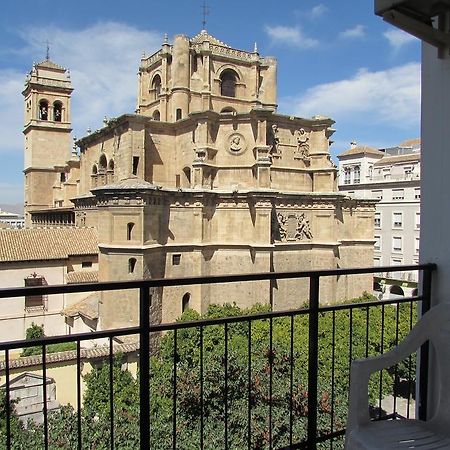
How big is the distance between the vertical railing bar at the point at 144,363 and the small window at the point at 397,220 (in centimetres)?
3799

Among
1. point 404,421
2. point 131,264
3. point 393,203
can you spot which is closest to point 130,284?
point 404,421

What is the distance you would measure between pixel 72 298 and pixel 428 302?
22338mm

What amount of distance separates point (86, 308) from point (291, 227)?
12292 mm

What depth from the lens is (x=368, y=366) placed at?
2.22 m

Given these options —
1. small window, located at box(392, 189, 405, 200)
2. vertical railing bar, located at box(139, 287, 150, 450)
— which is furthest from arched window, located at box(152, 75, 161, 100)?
vertical railing bar, located at box(139, 287, 150, 450)

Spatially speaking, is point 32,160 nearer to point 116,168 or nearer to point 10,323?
point 116,168

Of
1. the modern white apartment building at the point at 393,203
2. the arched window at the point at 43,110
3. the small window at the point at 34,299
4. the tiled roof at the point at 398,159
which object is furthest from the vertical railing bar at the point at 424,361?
the arched window at the point at 43,110

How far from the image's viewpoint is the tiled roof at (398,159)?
3780 centimetres

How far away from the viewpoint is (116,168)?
2488 cm

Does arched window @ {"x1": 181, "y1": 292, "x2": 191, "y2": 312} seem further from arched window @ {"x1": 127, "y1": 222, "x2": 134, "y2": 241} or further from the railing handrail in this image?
the railing handrail

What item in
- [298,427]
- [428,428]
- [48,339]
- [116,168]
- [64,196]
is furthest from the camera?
[64,196]

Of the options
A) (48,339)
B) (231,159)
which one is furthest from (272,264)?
(48,339)

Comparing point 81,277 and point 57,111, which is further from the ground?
point 57,111

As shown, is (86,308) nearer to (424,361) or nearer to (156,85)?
(156,85)
